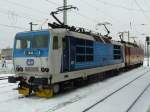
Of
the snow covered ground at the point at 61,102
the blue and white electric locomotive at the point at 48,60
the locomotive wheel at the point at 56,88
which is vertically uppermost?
the blue and white electric locomotive at the point at 48,60

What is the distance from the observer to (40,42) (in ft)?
39.1

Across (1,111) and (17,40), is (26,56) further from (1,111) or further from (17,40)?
(1,111)

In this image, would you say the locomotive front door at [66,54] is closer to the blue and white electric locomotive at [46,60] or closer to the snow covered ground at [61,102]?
the blue and white electric locomotive at [46,60]

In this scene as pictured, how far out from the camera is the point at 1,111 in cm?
915

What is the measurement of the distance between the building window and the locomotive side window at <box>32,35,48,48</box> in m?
2.37

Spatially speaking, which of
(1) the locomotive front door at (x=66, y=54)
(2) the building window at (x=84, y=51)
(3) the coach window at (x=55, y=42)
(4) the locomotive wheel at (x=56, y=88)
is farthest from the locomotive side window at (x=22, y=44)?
(2) the building window at (x=84, y=51)

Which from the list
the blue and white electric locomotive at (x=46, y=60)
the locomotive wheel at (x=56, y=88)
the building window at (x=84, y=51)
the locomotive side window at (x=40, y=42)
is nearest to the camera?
the blue and white electric locomotive at (x=46, y=60)

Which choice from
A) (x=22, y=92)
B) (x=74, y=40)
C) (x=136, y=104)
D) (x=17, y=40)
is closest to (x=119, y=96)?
Result: (x=136, y=104)

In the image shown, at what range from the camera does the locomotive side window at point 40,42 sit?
11758mm

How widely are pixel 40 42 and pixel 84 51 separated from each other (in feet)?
11.0

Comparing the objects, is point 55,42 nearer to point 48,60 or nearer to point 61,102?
point 48,60

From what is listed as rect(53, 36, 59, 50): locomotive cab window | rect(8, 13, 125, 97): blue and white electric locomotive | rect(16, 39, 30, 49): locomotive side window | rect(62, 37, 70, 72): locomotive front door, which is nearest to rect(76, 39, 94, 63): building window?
rect(8, 13, 125, 97): blue and white electric locomotive

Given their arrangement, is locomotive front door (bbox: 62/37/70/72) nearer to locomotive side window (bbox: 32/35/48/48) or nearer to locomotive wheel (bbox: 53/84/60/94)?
locomotive wheel (bbox: 53/84/60/94)

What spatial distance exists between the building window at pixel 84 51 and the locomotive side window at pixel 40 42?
7.77 ft
